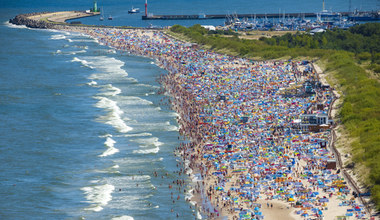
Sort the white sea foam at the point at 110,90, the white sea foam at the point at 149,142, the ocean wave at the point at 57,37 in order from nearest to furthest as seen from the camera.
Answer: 1. the white sea foam at the point at 149,142
2. the white sea foam at the point at 110,90
3. the ocean wave at the point at 57,37

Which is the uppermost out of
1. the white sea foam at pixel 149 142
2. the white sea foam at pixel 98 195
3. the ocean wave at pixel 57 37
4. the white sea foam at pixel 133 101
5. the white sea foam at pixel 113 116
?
the ocean wave at pixel 57 37

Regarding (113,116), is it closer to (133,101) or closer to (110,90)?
(133,101)

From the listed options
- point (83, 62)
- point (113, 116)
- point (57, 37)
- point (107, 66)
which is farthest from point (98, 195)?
point (57, 37)

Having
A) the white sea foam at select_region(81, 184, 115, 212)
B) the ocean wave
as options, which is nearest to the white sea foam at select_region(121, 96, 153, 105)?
the white sea foam at select_region(81, 184, 115, 212)

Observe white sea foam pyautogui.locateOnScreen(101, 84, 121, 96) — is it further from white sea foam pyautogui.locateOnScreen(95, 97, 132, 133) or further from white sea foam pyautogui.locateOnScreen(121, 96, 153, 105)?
white sea foam pyautogui.locateOnScreen(121, 96, 153, 105)

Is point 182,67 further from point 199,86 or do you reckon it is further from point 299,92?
point 299,92

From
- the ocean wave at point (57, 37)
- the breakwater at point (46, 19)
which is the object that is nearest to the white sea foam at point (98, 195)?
the ocean wave at point (57, 37)

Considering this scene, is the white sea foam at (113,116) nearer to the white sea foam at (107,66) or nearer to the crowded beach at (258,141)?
the crowded beach at (258,141)
